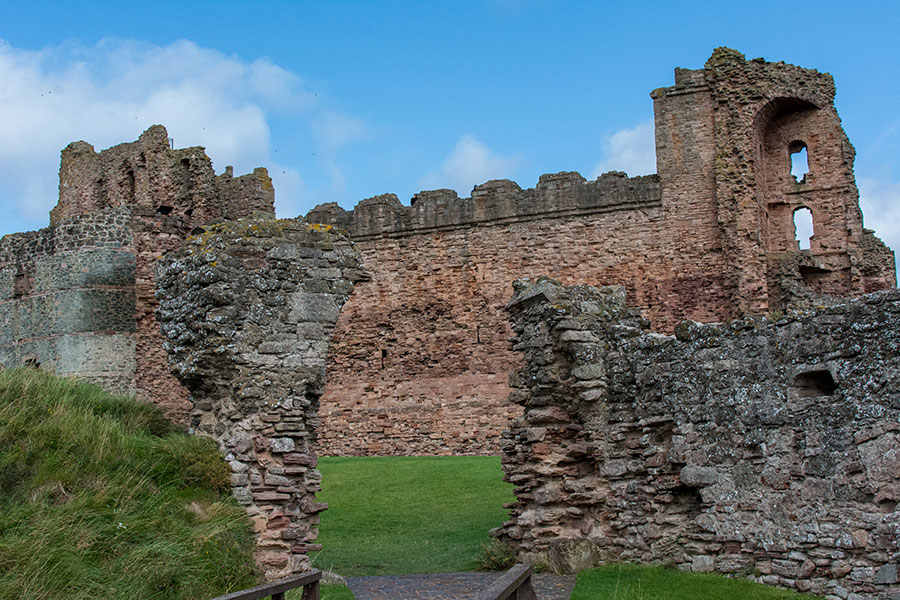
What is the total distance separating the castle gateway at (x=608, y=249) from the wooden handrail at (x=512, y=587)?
17.3 m

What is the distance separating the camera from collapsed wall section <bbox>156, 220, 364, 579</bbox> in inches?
384

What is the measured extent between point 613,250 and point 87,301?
39.8 ft

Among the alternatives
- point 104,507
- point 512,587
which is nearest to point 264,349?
point 104,507

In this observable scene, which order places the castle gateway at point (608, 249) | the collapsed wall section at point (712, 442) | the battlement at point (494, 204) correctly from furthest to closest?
the battlement at point (494, 204) → the castle gateway at point (608, 249) → the collapsed wall section at point (712, 442)

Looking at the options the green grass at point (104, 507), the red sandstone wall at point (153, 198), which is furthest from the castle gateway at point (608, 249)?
the green grass at point (104, 507)

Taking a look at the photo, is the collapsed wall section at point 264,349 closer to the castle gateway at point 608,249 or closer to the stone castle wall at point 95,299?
the stone castle wall at point 95,299

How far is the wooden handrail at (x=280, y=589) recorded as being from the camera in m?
5.48

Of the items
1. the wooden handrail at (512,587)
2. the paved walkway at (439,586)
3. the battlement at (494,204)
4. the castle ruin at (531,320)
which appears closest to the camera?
the wooden handrail at (512,587)

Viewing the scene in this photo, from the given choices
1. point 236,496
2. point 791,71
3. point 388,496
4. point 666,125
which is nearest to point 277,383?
point 236,496

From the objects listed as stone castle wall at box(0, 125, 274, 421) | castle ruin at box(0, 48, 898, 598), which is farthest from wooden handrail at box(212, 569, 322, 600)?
stone castle wall at box(0, 125, 274, 421)

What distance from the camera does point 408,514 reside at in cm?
1418

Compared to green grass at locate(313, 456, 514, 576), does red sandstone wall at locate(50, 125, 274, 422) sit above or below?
above

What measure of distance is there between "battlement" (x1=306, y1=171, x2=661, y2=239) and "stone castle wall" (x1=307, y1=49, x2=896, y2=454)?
37 millimetres

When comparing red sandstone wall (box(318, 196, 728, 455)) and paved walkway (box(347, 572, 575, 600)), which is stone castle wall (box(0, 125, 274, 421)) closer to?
red sandstone wall (box(318, 196, 728, 455))
